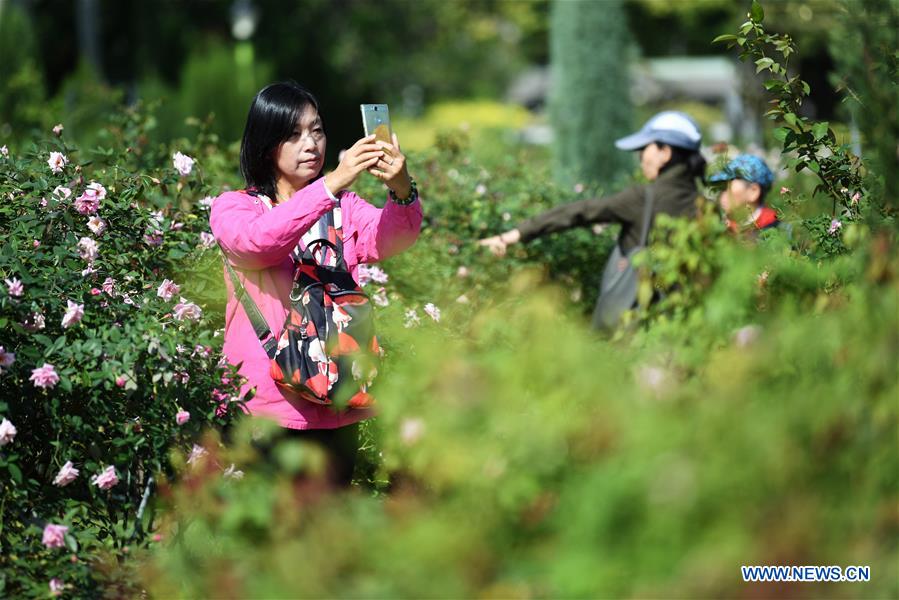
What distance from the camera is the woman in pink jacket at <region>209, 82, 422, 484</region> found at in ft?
9.60

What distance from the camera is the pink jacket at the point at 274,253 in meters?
2.92

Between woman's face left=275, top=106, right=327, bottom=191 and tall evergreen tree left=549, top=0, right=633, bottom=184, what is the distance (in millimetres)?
11618

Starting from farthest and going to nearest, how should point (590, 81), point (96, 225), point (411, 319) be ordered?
point (590, 81) → point (411, 319) → point (96, 225)

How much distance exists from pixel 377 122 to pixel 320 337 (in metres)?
0.59

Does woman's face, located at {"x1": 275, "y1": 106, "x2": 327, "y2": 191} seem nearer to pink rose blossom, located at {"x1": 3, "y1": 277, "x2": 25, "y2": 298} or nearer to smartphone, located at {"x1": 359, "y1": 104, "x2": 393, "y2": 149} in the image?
smartphone, located at {"x1": 359, "y1": 104, "x2": 393, "y2": 149}

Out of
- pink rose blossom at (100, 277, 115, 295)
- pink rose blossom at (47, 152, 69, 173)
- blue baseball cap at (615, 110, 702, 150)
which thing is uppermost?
blue baseball cap at (615, 110, 702, 150)

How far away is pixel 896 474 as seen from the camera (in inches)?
77.5

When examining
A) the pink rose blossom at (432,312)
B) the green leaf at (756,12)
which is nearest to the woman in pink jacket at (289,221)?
the pink rose blossom at (432,312)

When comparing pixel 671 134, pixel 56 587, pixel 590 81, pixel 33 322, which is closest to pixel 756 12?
pixel 671 134

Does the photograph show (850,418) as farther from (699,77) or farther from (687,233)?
(699,77)

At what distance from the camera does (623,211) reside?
511 centimetres

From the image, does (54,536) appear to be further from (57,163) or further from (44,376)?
(57,163)

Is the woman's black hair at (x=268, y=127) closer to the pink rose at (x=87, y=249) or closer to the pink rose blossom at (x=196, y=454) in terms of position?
the pink rose at (x=87, y=249)

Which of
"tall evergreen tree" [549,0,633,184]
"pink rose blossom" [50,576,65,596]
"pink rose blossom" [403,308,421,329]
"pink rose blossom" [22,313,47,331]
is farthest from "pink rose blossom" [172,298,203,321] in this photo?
"tall evergreen tree" [549,0,633,184]
